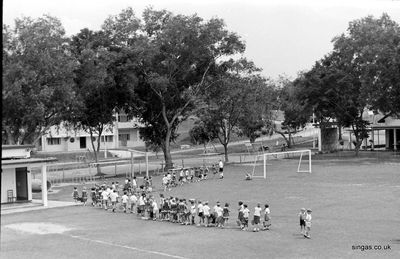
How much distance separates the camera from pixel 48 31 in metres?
41.4

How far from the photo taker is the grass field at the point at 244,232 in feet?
56.6

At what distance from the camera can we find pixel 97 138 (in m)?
84.6

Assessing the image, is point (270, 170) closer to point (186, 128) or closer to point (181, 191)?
point (181, 191)

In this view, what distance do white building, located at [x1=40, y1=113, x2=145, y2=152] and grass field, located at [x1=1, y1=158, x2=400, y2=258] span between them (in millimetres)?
52379

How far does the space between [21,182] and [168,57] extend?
73.8 ft

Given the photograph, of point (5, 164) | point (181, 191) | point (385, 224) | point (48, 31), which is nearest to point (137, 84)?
point (48, 31)

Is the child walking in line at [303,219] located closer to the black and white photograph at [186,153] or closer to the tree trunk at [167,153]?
the black and white photograph at [186,153]

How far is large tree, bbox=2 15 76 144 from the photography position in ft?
129

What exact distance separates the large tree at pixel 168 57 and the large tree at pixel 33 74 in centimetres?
794

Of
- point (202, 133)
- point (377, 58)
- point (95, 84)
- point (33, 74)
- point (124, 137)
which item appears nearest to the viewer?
point (33, 74)

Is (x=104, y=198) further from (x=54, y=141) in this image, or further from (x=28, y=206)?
(x=54, y=141)

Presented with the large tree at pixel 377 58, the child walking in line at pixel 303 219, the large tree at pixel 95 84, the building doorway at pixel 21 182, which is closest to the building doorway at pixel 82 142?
the large tree at pixel 95 84

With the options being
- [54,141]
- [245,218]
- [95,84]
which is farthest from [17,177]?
[54,141]

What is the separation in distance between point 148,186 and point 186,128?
64779 millimetres
